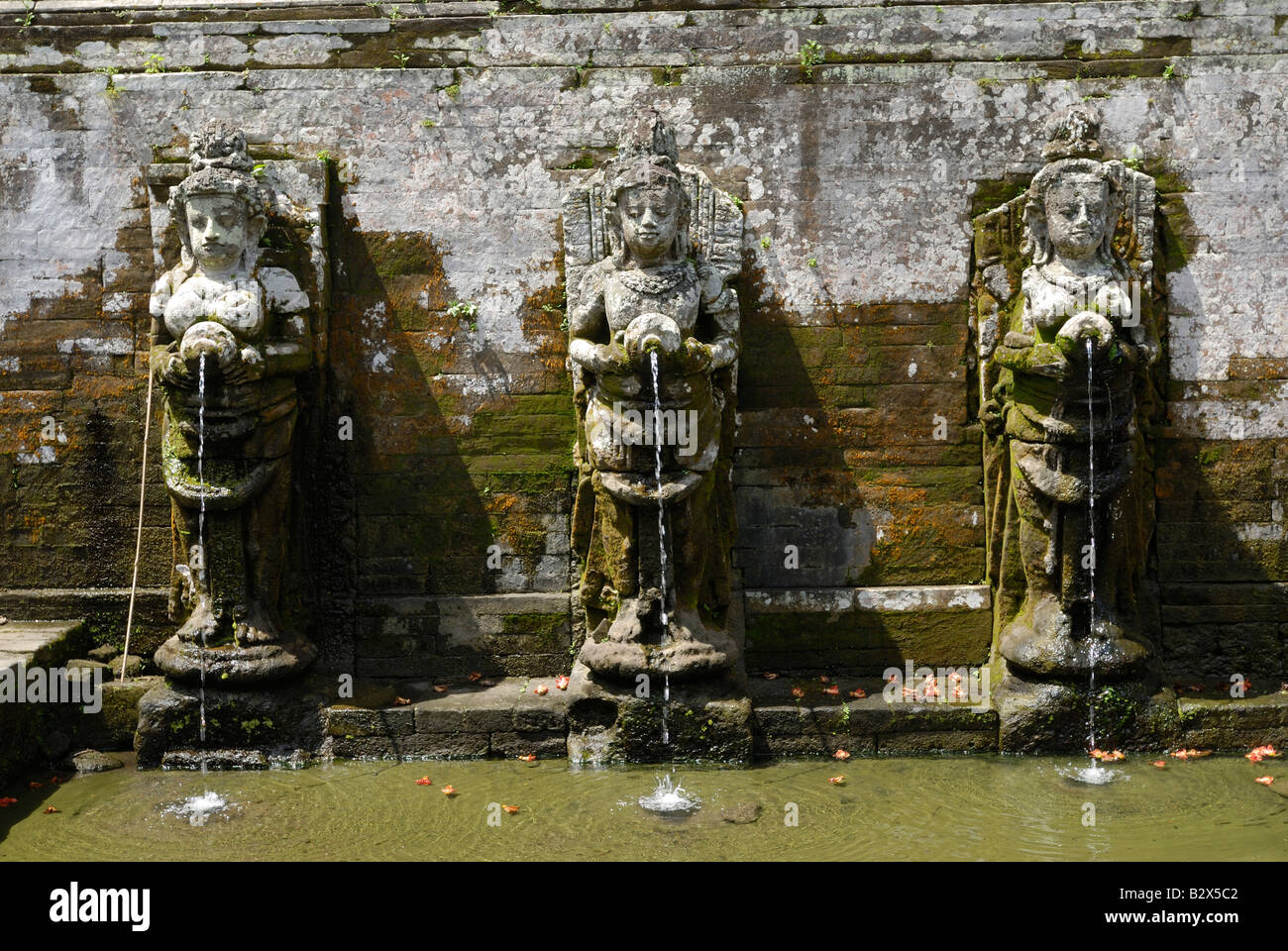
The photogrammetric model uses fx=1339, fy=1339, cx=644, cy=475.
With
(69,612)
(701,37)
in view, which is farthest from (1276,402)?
(69,612)

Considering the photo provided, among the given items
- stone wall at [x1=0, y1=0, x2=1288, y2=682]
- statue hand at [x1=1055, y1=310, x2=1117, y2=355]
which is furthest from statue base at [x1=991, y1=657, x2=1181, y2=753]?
statue hand at [x1=1055, y1=310, x2=1117, y2=355]

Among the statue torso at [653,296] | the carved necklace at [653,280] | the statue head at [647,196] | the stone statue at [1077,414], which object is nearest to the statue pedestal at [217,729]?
the statue torso at [653,296]

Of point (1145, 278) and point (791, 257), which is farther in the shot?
point (791, 257)

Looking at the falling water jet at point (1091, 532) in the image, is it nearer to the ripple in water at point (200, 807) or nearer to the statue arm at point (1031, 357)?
the statue arm at point (1031, 357)

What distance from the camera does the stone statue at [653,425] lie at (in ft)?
20.3

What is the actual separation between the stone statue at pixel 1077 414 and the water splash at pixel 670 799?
1803 millimetres

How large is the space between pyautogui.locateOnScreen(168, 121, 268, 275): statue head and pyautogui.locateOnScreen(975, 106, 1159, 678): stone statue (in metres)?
3.76

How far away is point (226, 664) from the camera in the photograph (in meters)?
6.37

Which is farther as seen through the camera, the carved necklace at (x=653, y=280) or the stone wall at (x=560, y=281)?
the stone wall at (x=560, y=281)

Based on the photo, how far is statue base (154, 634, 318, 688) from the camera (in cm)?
635

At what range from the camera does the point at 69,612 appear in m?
7.26

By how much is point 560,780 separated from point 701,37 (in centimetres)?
393

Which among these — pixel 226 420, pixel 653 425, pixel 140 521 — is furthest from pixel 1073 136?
pixel 140 521

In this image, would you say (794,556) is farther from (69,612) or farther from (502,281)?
(69,612)
